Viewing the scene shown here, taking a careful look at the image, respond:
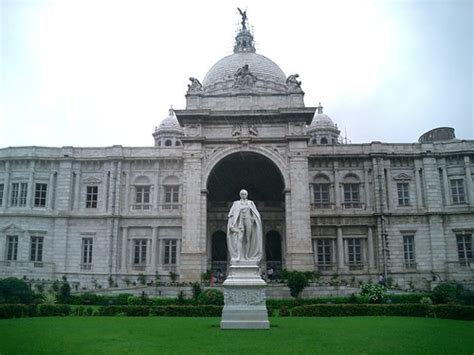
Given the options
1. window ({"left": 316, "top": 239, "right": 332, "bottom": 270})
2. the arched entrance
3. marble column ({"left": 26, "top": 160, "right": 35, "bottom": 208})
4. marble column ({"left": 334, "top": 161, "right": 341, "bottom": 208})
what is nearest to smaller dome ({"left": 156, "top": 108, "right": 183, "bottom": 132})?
the arched entrance

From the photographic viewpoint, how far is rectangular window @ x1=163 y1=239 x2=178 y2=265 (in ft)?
139

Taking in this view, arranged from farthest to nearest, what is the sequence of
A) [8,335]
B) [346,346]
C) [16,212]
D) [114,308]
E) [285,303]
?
[16,212], [285,303], [114,308], [8,335], [346,346]

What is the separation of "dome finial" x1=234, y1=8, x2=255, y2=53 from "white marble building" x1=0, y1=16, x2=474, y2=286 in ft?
53.2

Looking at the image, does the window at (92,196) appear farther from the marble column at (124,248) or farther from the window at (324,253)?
the window at (324,253)

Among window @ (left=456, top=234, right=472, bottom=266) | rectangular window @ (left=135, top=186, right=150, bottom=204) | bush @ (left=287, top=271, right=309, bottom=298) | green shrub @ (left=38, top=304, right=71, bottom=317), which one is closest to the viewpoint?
green shrub @ (left=38, top=304, right=71, bottom=317)

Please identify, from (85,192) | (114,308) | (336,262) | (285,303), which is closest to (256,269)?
(114,308)

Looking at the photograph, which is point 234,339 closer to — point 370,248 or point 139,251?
point 139,251

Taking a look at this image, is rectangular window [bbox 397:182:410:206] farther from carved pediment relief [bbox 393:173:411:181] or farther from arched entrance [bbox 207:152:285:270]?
arched entrance [bbox 207:152:285:270]

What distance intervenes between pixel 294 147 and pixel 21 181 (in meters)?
24.6

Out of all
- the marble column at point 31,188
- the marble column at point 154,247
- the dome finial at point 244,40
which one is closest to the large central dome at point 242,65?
the dome finial at point 244,40

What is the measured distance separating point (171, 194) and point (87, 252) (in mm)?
8964

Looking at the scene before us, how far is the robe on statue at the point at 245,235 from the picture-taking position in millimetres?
17047

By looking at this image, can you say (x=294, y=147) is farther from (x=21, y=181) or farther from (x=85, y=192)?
(x=21, y=181)

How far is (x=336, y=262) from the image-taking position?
42.2m
